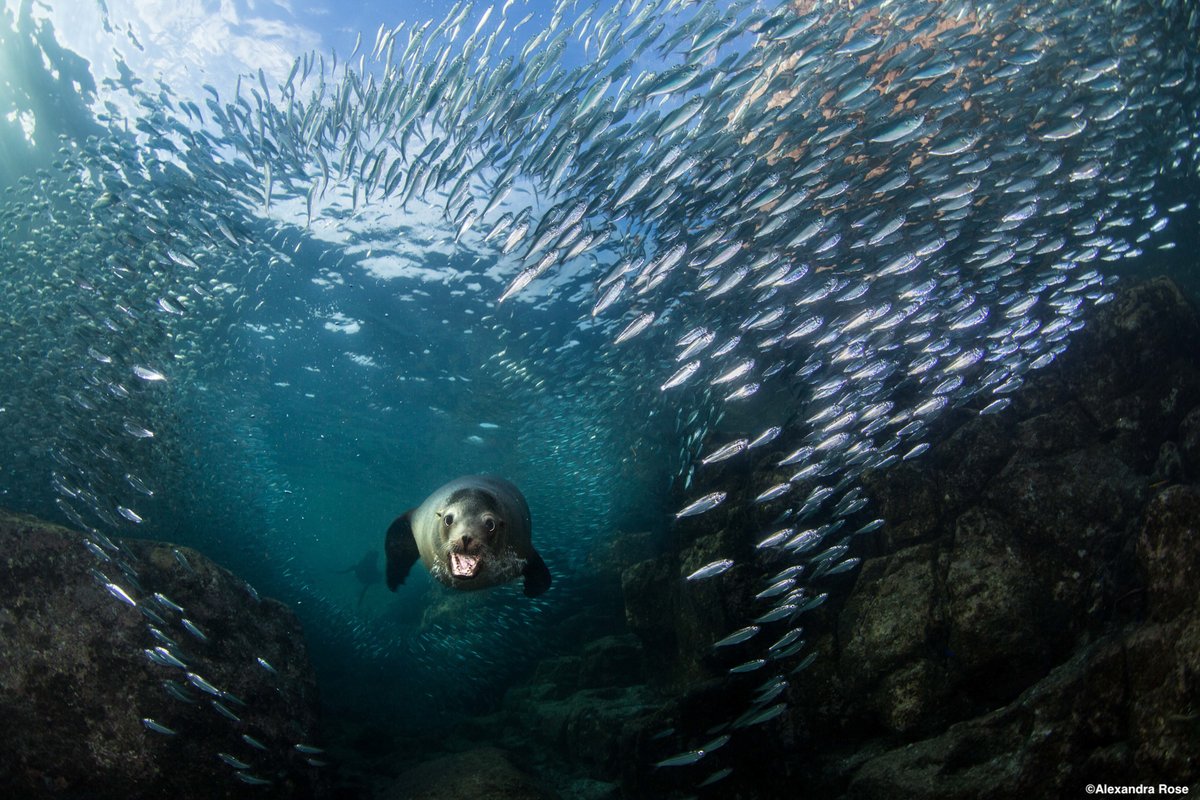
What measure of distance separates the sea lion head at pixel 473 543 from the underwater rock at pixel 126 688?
4.44 m

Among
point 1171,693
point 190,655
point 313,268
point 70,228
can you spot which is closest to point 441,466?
point 313,268

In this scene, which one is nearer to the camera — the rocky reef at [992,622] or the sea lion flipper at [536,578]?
the rocky reef at [992,622]

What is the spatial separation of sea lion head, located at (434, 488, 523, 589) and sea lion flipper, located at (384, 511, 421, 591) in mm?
1344

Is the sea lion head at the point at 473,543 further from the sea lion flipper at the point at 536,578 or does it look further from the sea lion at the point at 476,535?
the sea lion flipper at the point at 536,578

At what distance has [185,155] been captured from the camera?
40.1ft

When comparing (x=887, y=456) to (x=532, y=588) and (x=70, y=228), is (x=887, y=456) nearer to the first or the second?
(x=532, y=588)

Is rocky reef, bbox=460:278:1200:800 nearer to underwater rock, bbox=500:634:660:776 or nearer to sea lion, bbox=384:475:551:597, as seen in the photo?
underwater rock, bbox=500:634:660:776

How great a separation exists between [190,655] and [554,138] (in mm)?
8100

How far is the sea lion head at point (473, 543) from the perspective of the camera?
2939mm

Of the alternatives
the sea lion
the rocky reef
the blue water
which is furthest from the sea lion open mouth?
the blue water

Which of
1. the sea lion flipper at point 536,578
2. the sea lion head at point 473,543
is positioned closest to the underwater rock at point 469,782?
the sea lion flipper at point 536,578

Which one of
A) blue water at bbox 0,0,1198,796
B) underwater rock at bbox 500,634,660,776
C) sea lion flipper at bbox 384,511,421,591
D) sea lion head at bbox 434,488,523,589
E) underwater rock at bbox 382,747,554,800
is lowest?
underwater rock at bbox 382,747,554,800

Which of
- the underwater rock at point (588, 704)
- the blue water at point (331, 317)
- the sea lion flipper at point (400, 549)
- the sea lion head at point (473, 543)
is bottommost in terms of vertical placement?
the underwater rock at point (588, 704)

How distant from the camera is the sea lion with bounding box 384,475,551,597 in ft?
9.70
